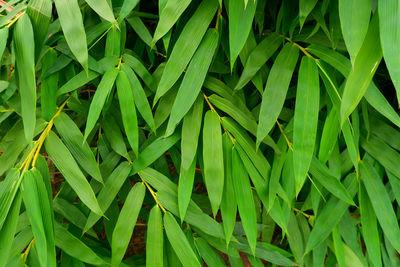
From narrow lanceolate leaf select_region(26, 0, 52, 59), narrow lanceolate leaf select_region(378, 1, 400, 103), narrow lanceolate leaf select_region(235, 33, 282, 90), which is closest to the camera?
narrow lanceolate leaf select_region(378, 1, 400, 103)

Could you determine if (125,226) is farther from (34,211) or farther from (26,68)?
(26,68)

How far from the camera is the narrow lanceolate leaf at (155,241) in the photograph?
0.62 m

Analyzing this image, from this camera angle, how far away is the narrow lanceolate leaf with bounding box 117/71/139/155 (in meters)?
0.61

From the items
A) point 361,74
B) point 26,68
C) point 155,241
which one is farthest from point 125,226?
point 361,74

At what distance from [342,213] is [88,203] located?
467 mm

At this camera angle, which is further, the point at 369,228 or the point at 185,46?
the point at 369,228

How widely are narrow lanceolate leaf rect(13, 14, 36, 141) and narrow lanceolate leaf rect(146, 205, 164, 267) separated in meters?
0.23

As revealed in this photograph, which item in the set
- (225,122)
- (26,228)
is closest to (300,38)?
(225,122)

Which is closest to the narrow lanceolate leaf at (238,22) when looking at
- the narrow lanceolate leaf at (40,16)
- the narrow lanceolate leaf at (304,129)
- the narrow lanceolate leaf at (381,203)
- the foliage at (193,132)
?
the foliage at (193,132)

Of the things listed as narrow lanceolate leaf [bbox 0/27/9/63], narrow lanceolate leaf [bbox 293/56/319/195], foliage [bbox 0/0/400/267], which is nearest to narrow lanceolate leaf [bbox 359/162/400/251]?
foliage [bbox 0/0/400/267]

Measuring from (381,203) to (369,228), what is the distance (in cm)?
6

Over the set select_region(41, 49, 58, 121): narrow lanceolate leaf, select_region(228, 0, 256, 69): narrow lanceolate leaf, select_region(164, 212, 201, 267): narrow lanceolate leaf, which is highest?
select_region(228, 0, 256, 69): narrow lanceolate leaf

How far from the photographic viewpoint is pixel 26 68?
0.51 m

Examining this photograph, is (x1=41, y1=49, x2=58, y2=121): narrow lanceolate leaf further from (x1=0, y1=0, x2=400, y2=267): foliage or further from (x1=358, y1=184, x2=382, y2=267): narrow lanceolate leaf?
(x1=358, y1=184, x2=382, y2=267): narrow lanceolate leaf
